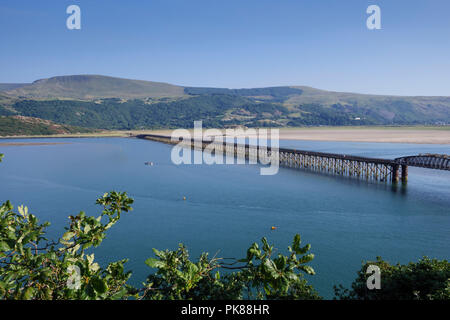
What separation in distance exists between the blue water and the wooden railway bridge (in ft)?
7.58

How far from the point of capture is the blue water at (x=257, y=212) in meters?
18.7

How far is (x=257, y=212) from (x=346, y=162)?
73.7 feet

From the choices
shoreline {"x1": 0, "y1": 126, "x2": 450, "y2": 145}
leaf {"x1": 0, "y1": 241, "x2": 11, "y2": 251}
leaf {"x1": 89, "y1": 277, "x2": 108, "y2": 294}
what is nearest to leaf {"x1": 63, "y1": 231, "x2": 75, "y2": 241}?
leaf {"x1": 0, "y1": 241, "x2": 11, "y2": 251}

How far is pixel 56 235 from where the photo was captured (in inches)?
829

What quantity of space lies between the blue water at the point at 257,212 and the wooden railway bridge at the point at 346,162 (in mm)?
2310

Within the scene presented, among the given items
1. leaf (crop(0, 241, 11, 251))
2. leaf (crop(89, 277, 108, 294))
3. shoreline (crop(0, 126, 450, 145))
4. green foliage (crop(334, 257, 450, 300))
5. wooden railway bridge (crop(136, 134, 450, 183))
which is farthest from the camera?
shoreline (crop(0, 126, 450, 145))

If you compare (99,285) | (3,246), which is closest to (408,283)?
(99,285)

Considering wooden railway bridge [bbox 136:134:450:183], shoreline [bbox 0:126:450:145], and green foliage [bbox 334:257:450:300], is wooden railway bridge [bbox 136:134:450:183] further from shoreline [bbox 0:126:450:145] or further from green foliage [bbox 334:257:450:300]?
shoreline [bbox 0:126:450:145]

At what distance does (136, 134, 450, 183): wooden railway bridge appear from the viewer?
3455 cm

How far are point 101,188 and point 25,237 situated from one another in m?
34.1

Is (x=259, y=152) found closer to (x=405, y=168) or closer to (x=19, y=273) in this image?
(x=405, y=168)
